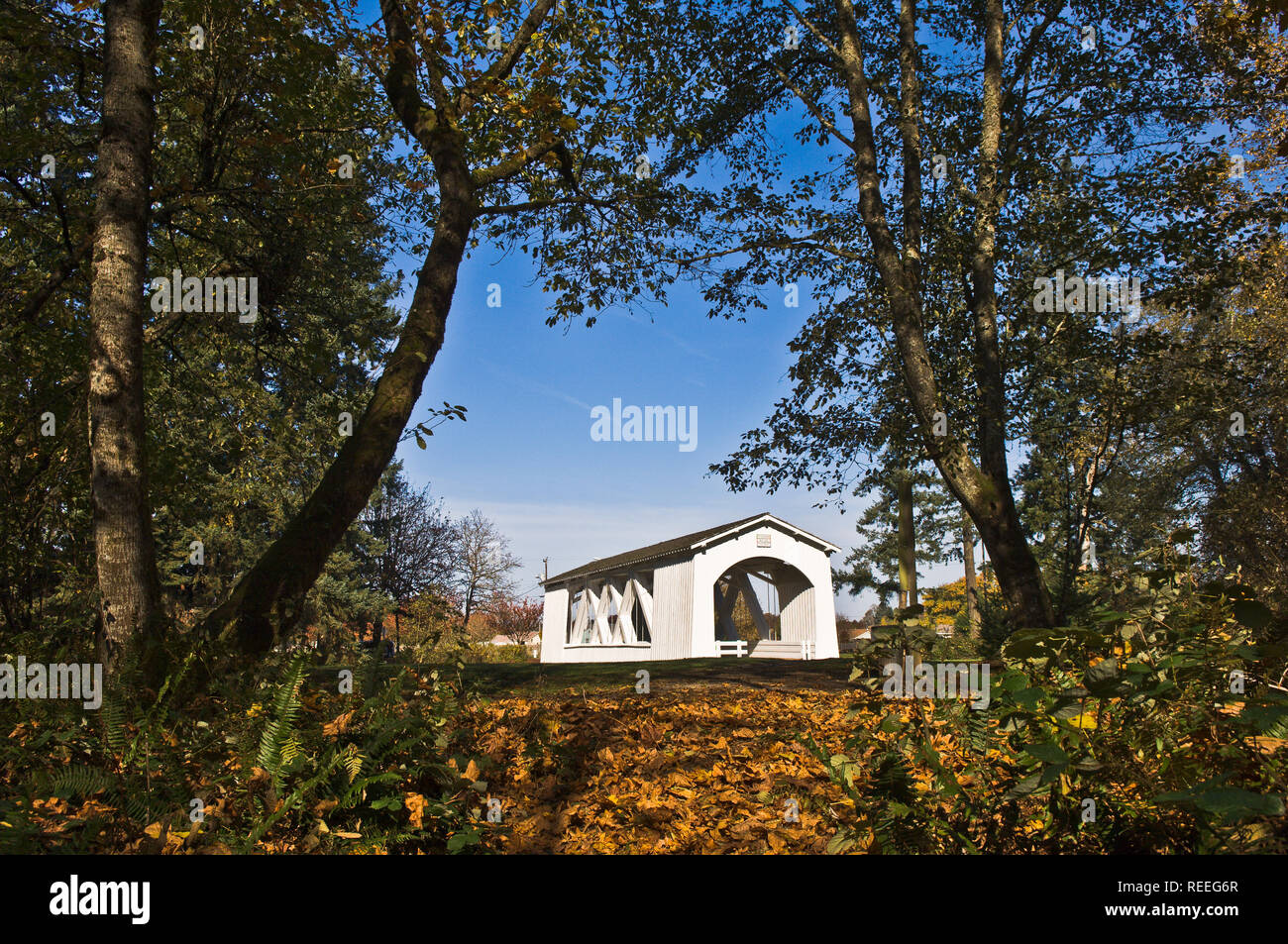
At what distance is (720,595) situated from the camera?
81.5 feet

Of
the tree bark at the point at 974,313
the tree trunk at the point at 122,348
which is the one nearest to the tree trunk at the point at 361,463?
the tree trunk at the point at 122,348

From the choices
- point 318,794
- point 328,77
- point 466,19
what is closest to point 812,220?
point 466,19

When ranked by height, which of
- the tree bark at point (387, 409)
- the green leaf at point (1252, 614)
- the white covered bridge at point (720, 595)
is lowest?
the white covered bridge at point (720, 595)

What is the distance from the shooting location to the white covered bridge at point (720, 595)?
20.4 m

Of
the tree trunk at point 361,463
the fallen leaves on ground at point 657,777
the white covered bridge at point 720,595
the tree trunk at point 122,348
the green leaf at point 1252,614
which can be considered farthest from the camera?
the white covered bridge at point 720,595

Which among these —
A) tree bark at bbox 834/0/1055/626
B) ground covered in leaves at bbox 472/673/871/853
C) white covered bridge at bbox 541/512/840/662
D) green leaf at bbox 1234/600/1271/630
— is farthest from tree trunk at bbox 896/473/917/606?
green leaf at bbox 1234/600/1271/630

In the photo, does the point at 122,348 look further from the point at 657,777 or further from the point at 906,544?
the point at 906,544

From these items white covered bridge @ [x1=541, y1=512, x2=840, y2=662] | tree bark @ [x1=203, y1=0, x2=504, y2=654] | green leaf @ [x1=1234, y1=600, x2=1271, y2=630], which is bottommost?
white covered bridge @ [x1=541, y1=512, x2=840, y2=662]

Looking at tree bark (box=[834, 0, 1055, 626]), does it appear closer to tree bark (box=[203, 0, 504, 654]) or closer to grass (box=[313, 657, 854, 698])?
grass (box=[313, 657, 854, 698])

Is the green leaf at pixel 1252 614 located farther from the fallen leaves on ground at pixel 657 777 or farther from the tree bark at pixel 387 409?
the tree bark at pixel 387 409

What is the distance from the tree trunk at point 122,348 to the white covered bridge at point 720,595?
52.3 ft

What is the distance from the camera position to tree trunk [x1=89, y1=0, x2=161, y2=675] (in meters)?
4.97

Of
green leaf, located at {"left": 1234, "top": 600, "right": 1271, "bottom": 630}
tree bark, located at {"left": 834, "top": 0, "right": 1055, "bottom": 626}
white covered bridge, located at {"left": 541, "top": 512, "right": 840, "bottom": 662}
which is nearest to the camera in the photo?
green leaf, located at {"left": 1234, "top": 600, "right": 1271, "bottom": 630}

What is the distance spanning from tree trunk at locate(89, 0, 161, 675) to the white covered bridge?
15.9m
